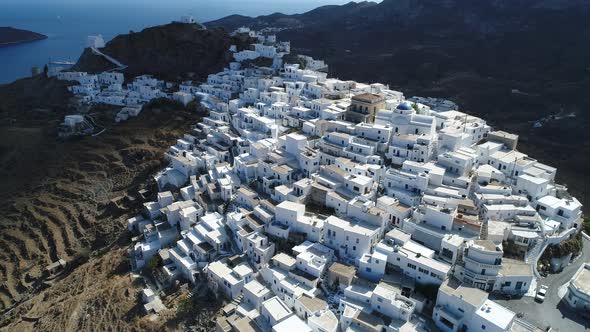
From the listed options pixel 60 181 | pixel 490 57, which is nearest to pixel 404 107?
pixel 60 181

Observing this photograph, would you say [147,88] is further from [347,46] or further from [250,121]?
[347,46]

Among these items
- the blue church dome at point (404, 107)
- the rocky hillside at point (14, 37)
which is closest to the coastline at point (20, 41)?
the rocky hillside at point (14, 37)

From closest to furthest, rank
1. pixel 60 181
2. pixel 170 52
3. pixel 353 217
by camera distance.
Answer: pixel 353 217 < pixel 60 181 < pixel 170 52

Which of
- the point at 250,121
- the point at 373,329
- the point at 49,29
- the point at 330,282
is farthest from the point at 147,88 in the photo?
the point at 49,29

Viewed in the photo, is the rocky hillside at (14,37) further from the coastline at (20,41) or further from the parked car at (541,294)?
the parked car at (541,294)

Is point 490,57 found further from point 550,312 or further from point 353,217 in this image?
point 550,312

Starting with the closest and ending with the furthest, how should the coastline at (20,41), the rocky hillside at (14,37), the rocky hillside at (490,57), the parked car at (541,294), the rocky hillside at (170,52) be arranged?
the parked car at (541,294) < the rocky hillside at (490,57) < the rocky hillside at (170,52) < the coastline at (20,41) < the rocky hillside at (14,37)
